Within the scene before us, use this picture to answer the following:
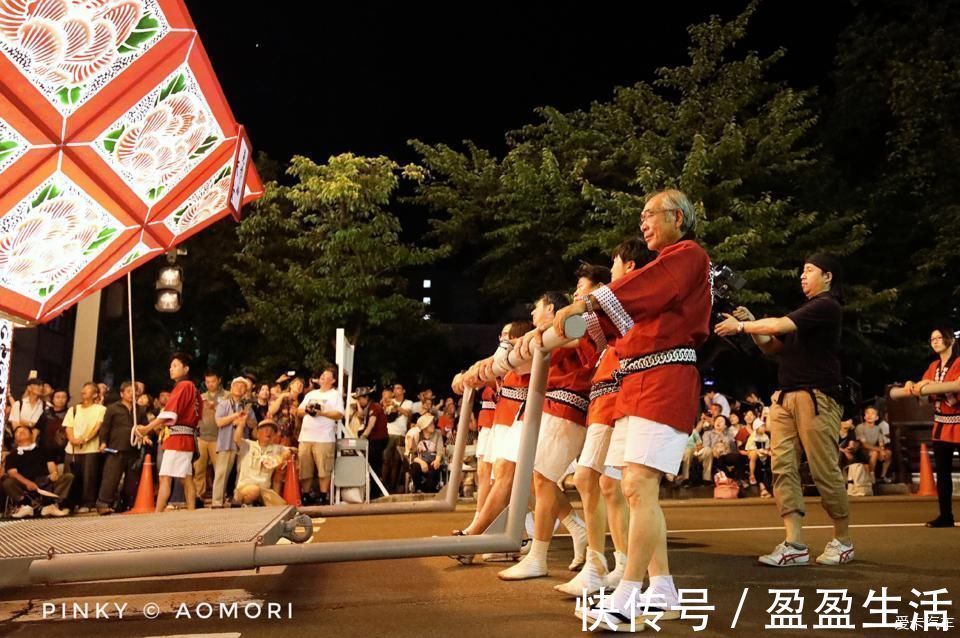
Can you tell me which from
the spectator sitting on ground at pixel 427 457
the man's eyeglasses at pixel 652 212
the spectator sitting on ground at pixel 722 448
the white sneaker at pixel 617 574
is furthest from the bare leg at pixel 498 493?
the spectator sitting on ground at pixel 722 448

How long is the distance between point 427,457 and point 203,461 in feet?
12.3

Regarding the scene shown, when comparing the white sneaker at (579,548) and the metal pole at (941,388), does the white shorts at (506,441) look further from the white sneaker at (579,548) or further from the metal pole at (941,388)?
the metal pole at (941,388)

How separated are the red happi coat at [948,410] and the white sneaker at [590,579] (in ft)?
14.8

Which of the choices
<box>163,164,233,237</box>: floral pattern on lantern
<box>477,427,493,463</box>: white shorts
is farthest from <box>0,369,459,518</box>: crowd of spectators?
<box>477,427,493,463</box>: white shorts

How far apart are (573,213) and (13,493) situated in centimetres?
1257

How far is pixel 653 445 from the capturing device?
12.3ft

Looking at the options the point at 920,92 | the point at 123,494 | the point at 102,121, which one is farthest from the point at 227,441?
the point at 920,92

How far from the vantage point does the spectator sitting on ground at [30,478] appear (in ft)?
35.3

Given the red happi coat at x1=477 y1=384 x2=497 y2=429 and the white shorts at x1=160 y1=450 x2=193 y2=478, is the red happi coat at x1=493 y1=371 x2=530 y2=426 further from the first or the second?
the white shorts at x1=160 y1=450 x2=193 y2=478

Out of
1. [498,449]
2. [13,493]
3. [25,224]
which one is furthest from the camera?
[13,493]

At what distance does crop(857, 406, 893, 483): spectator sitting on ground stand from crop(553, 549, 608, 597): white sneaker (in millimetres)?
11101

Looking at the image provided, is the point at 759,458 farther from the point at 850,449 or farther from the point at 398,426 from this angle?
the point at 398,426

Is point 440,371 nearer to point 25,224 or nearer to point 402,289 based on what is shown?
point 402,289

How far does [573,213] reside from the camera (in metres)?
18.9
